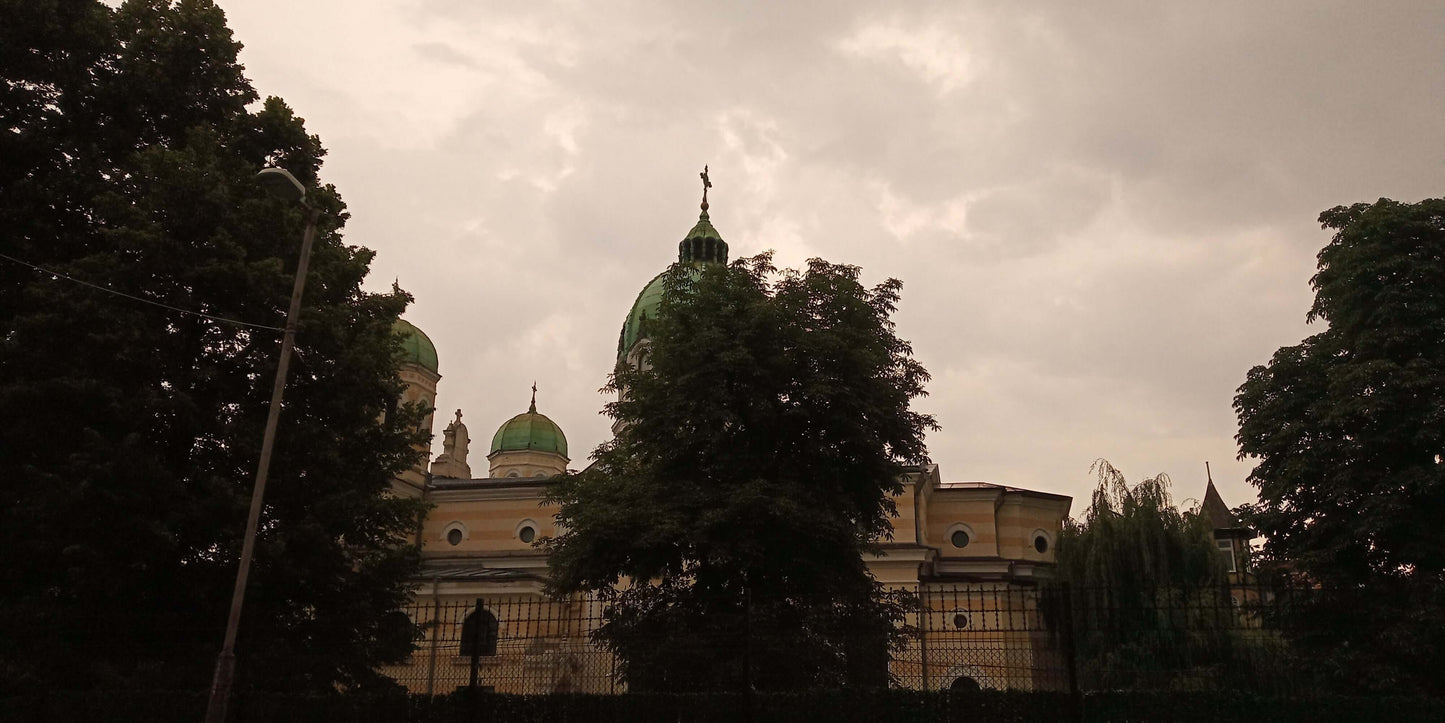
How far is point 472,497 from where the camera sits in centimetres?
4484

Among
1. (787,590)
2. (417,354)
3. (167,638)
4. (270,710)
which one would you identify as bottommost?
(270,710)

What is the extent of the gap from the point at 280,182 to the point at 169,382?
6315 millimetres

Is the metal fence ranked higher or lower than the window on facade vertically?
lower

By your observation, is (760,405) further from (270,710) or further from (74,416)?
(74,416)

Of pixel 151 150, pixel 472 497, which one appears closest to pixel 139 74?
pixel 151 150

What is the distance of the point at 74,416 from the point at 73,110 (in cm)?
610

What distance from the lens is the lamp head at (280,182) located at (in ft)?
40.3

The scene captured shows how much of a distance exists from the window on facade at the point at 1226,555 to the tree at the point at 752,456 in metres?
16.0

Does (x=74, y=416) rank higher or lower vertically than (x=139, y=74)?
lower

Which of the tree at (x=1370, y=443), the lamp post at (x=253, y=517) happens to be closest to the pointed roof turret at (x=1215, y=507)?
the tree at (x=1370, y=443)

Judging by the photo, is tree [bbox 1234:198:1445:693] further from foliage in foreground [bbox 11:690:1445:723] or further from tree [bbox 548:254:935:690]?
tree [bbox 548:254:935:690]

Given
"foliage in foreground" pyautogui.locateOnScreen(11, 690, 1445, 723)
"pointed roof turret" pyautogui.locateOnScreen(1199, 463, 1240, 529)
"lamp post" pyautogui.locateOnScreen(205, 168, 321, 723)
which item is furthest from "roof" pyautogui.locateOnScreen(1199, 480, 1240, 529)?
"lamp post" pyautogui.locateOnScreen(205, 168, 321, 723)

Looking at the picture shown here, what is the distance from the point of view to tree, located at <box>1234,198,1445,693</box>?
64.4ft

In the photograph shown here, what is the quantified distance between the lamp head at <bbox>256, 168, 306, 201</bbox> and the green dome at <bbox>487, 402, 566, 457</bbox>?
47.8 m
